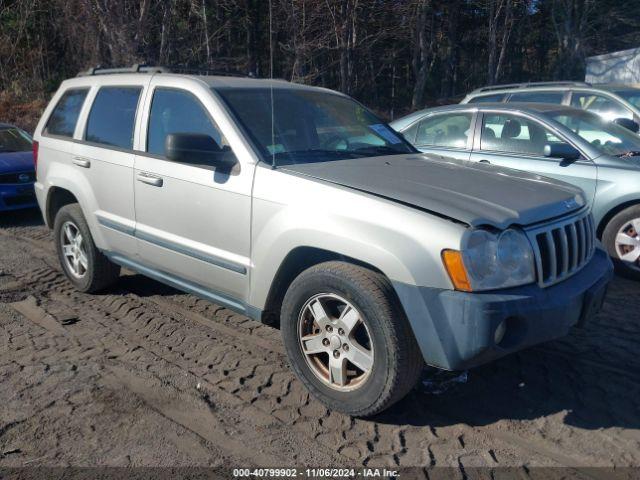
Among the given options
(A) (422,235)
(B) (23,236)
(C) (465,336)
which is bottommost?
(B) (23,236)

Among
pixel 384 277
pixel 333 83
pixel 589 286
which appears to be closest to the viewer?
pixel 384 277

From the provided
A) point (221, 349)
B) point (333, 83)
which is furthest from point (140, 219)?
point (333, 83)

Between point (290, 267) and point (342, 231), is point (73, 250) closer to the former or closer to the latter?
point (290, 267)

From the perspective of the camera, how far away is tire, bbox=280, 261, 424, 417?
10.3 ft

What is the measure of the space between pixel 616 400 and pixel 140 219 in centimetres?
336

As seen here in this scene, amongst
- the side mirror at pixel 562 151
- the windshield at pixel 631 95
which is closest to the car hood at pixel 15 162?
the side mirror at pixel 562 151

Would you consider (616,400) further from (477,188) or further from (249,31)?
(249,31)

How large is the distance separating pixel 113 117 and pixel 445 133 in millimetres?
3880

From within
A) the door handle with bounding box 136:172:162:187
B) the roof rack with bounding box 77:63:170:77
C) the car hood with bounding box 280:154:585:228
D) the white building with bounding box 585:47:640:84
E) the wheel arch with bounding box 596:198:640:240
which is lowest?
the wheel arch with bounding box 596:198:640:240

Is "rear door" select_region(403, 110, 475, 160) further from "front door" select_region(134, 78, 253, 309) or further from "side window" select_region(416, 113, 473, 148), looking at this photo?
"front door" select_region(134, 78, 253, 309)

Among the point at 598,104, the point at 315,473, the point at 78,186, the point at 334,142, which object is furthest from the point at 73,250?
the point at 598,104

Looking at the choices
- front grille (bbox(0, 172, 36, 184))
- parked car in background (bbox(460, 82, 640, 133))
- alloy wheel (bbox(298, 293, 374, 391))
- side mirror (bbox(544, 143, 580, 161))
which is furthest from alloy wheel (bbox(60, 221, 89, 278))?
parked car in background (bbox(460, 82, 640, 133))

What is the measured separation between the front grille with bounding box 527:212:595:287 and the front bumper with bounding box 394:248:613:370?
11 cm

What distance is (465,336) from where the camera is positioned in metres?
2.96
